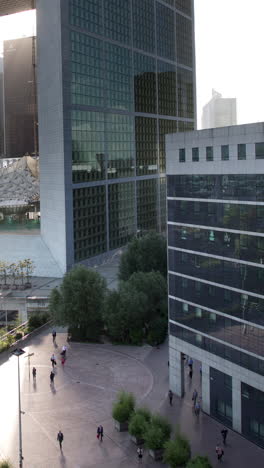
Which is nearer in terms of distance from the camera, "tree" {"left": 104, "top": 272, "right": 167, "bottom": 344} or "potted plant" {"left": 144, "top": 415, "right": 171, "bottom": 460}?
"potted plant" {"left": 144, "top": 415, "right": 171, "bottom": 460}

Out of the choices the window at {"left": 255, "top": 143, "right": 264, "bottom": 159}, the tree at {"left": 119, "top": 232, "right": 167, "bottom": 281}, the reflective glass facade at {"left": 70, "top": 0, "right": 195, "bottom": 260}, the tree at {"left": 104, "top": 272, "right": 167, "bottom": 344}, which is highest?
the reflective glass facade at {"left": 70, "top": 0, "right": 195, "bottom": 260}

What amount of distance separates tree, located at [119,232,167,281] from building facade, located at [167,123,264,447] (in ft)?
86.0

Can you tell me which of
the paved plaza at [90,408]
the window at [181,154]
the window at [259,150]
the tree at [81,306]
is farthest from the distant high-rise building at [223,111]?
the window at [259,150]

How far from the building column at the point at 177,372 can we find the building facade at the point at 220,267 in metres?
0.07

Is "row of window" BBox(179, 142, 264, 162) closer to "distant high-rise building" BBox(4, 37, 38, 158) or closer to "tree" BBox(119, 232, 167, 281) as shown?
"tree" BBox(119, 232, 167, 281)

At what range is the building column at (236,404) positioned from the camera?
3609 cm

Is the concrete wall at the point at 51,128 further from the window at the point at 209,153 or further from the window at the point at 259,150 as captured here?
the window at the point at 259,150

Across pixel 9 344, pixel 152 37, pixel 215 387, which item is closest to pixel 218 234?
pixel 215 387

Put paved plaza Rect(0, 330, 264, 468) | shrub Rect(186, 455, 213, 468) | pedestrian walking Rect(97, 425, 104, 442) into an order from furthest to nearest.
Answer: pedestrian walking Rect(97, 425, 104, 442), paved plaza Rect(0, 330, 264, 468), shrub Rect(186, 455, 213, 468)

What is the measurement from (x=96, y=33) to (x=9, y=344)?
54280 millimetres

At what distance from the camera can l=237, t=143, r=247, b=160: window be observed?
3471 cm

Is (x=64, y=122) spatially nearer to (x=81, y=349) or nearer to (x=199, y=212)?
(x=81, y=349)

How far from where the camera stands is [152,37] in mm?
111312

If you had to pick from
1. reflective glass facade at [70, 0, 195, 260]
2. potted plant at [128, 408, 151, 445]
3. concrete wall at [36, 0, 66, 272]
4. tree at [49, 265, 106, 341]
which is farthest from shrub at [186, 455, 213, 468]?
reflective glass facade at [70, 0, 195, 260]
